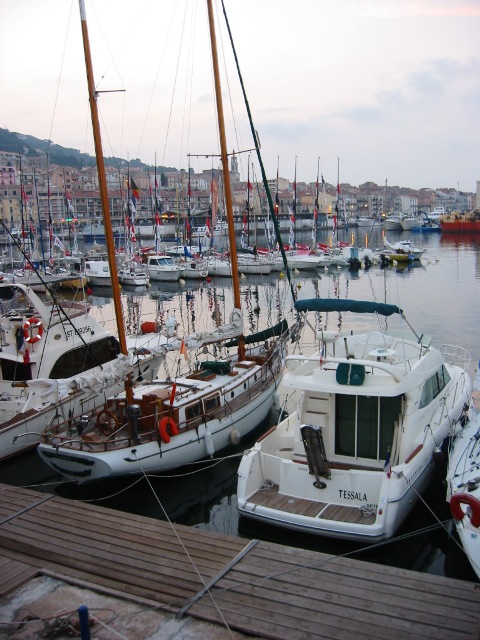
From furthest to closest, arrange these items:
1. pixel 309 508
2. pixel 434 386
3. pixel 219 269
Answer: pixel 219 269 → pixel 434 386 → pixel 309 508

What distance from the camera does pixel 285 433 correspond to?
13328 millimetres

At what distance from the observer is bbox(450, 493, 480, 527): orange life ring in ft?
29.2

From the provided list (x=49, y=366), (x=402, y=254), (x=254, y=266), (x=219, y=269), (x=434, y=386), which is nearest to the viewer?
(x=434, y=386)

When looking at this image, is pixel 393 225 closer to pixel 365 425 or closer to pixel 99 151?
pixel 99 151

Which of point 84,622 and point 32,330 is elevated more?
point 32,330

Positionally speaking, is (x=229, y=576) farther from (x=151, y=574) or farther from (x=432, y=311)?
(x=432, y=311)

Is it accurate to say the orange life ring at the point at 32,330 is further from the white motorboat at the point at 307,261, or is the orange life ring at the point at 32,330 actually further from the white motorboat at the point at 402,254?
the white motorboat at the point at 402,254

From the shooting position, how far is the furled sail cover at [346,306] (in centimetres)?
1423

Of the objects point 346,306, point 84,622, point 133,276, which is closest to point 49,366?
point 346,306

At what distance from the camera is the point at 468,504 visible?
9.02 m

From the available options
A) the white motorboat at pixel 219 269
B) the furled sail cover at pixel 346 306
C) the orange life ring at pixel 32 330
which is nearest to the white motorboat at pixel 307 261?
the white motorboat at pixel 219 269

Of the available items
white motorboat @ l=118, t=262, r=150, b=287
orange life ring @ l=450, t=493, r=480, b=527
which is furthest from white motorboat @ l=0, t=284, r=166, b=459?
white motorboat @ l=118, t=262, r=150, b=287

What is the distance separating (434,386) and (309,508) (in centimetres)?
455

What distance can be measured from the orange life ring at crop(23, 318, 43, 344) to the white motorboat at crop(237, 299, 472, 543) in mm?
7951
